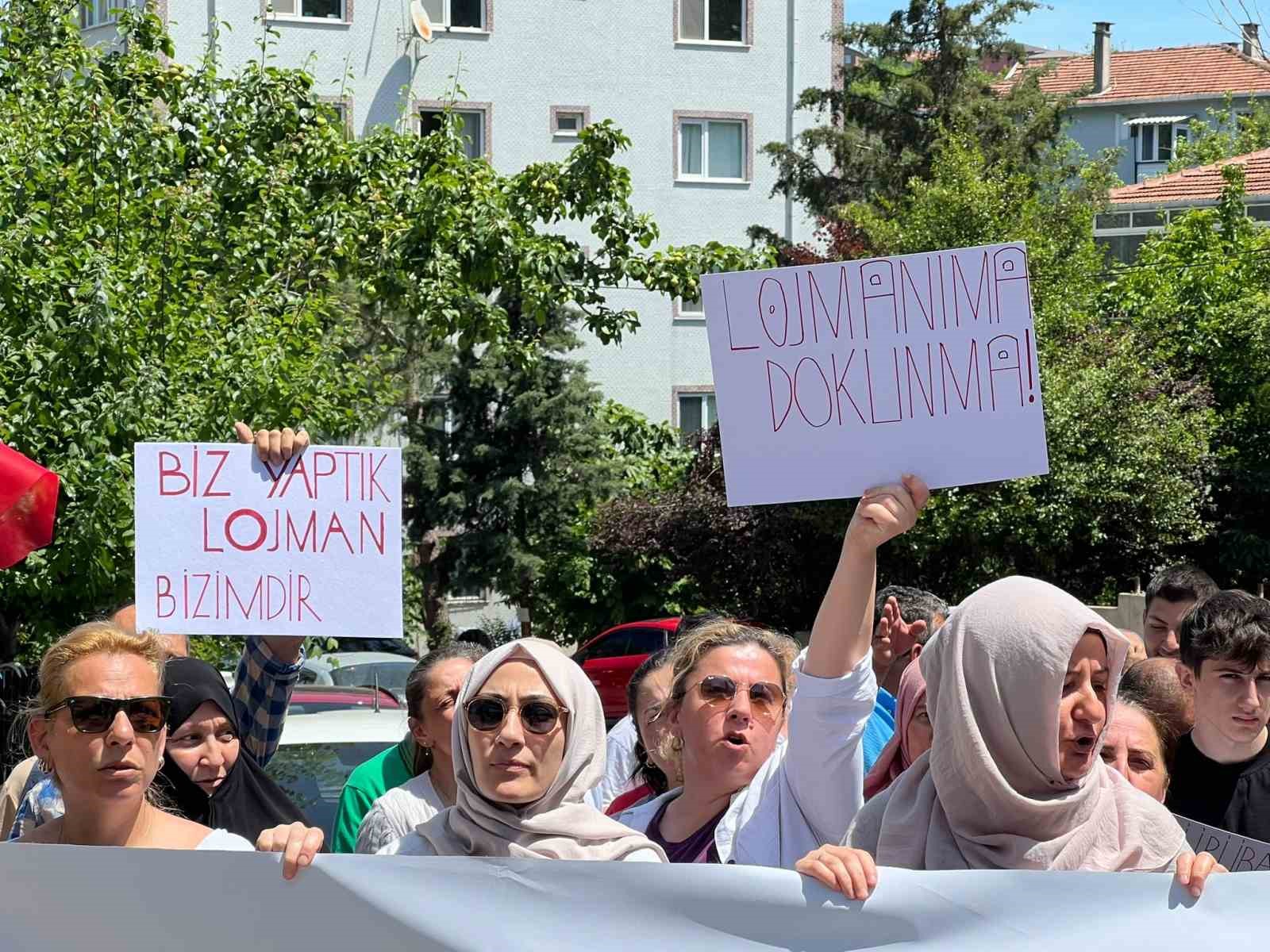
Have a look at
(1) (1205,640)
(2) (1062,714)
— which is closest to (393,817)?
(2) (1062,714)

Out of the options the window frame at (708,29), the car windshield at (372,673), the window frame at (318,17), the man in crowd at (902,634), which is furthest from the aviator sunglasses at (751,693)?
the window frame at (708,29)

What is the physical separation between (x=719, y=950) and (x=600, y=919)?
23cm

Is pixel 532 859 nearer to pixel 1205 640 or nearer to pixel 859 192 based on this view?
pixel 1205 640

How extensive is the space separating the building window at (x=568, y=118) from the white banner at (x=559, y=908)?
31547 millimetres

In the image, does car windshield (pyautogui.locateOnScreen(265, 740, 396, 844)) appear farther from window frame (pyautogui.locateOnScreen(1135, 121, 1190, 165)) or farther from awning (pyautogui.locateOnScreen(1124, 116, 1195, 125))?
awning (pyautogui.locateOnScreen(1124, 116, 1195, 125))

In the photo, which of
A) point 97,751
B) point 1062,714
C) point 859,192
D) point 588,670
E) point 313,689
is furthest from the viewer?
point 859,192

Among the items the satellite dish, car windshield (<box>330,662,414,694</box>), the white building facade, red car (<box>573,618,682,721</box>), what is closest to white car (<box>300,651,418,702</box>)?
car windshield (<box>330,662,414,694</box>)

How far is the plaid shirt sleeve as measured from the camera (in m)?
4.78

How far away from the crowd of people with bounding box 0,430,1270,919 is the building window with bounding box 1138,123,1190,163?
5936 centimetres

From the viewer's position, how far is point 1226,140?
165 feet

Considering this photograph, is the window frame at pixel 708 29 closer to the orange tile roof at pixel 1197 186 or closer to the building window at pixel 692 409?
the building window at pixel 692 409

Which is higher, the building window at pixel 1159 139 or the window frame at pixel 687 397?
the building window at pixel 1159 139

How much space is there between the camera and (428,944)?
10.5 ft

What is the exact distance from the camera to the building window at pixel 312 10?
3334cm
